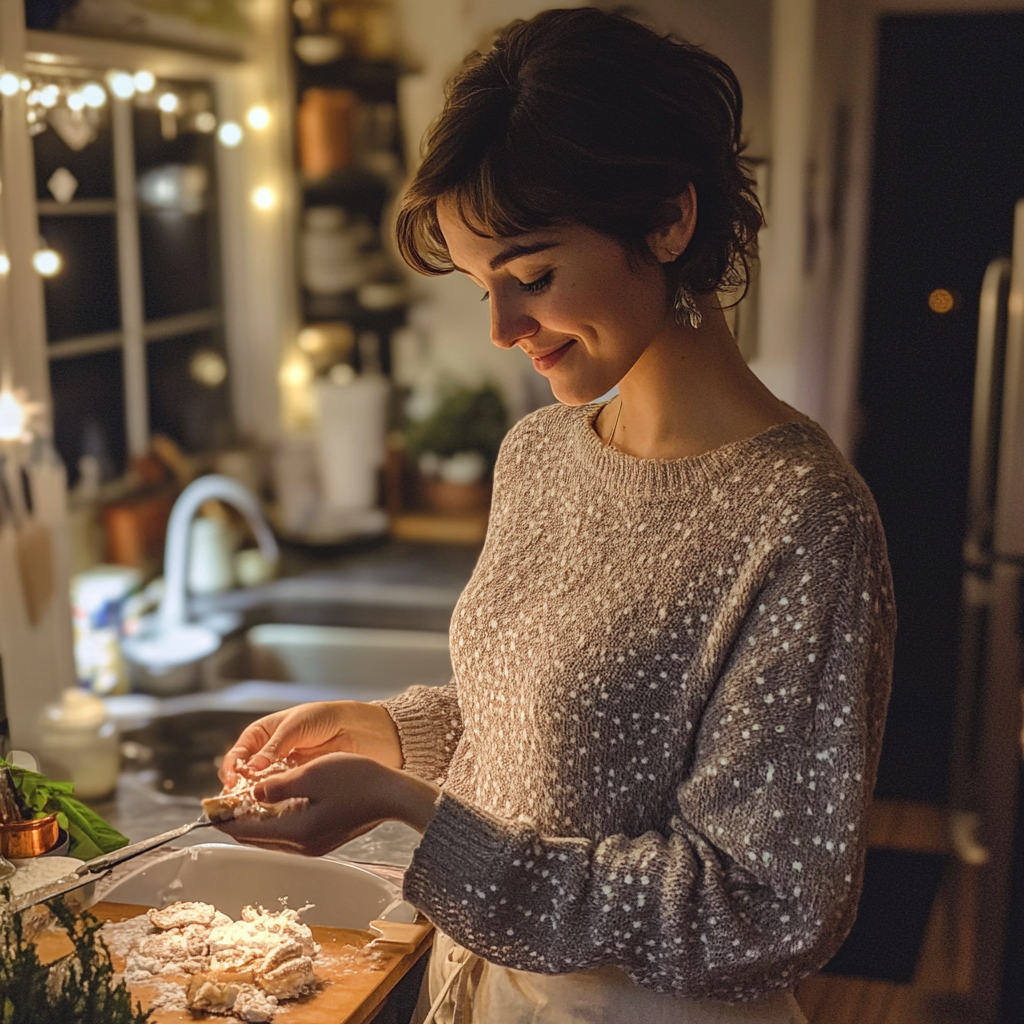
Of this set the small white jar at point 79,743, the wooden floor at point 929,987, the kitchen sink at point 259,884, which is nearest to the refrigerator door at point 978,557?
the wooden floor at point 929,987

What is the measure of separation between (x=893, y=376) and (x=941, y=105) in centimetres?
80

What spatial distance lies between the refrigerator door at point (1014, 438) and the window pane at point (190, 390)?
2.13m

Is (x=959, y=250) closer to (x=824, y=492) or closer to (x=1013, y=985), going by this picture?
(x=1013, y=985)

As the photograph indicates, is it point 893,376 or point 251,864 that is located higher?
point 893,376

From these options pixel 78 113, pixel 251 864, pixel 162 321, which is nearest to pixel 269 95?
pixel 162 321

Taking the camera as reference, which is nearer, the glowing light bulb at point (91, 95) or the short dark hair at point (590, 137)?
the short dark hair at point (590, 137)

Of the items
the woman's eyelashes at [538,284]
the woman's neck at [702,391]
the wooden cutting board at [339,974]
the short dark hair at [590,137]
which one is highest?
the short dark hair at [590,137]

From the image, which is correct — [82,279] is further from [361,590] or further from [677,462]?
[677,462]

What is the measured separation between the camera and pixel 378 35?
12.1 feet

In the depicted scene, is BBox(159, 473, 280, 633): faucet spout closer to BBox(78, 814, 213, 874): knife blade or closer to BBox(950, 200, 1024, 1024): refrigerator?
BBox(950, 200, 1024, 1024): refrigerator

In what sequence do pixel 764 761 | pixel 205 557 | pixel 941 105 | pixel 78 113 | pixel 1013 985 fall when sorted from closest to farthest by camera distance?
pixel 764 761 < pixel 1013 985 < pixel 78 113 < pixel 205 557 < pixel 941 105

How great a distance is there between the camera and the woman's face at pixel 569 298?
0.92 m

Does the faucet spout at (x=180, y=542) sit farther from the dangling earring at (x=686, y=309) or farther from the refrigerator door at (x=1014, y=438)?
the dangling earring at (x=686, y=309)

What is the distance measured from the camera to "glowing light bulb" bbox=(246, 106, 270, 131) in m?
3.69
